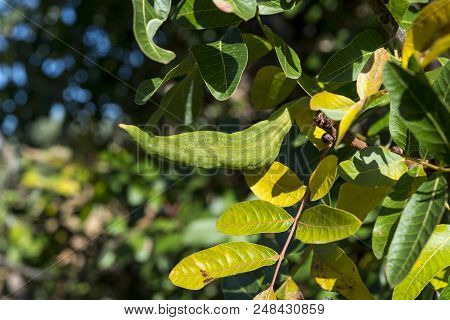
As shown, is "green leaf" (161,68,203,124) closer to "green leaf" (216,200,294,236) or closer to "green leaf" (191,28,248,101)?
"green leaf" (191,28,248,101)

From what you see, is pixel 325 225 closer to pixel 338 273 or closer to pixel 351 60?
pixel 338 273

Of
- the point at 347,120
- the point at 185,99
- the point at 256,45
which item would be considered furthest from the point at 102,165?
the point at 347,120

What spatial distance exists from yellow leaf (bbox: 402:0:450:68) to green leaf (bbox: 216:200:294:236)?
0.23 metres

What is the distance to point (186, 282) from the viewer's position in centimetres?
64

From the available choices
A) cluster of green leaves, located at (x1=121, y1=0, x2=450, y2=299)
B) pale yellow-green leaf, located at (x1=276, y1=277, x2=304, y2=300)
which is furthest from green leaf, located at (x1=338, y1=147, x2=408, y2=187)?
pale yellow-green leaf, located at (x1=276, y1=277, x2=304, y2=300)

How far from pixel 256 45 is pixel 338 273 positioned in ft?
1.06

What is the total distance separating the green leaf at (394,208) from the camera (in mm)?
611

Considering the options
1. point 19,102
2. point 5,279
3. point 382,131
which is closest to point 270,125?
point 382,131

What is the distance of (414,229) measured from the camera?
1.70ft

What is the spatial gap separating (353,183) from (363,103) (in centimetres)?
10

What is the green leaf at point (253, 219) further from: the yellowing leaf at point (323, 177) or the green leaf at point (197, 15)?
the green leaf at point (197, 15)

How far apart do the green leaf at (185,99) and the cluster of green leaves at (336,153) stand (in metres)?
0.11

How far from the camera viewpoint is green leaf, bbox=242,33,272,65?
771 millimetres

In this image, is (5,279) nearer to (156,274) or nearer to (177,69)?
(156,274)
